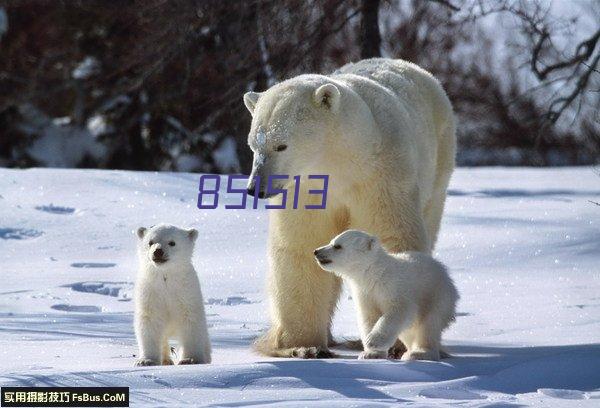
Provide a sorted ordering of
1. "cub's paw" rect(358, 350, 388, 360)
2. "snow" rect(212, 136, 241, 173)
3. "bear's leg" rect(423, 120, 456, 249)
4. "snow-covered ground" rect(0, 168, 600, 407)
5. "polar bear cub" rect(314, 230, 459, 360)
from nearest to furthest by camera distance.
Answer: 1. "snow-covered ground" rect(0, 168, 600, 407)
2. "cub's paw" rect(358, 350, 388, 360)
3. "polar bear cub" rect(314, 230, 459, 360)
4. "bear's leg" rect(423, 120, 456, 249)
5. "snow" rect(212, 136, 241, 173)

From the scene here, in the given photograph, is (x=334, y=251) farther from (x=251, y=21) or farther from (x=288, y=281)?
(x=251, y=21)

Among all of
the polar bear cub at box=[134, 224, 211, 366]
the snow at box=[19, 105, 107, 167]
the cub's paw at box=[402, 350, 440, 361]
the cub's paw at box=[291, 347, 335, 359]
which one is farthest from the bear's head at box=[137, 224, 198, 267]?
the snow at box=[19, 105, 107, 167]

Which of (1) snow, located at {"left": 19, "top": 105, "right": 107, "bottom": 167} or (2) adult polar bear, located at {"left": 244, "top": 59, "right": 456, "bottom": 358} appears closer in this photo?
(2) adult polar bear, located at {"left": 244, "top": 59, "right": 456, "bottom": 358}

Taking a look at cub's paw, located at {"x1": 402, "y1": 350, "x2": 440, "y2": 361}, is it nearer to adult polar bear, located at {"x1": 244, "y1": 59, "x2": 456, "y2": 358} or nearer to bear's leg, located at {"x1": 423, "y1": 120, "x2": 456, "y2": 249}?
adult polar bear, located at {"x1": 244, "y1": 59, "x2": 456, "y2": 358}

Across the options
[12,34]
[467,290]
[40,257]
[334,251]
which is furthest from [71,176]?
[12,34]

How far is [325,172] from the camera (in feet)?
19.1

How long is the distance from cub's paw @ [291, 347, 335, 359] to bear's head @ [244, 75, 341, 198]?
880 mm

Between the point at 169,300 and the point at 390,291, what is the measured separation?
98cm

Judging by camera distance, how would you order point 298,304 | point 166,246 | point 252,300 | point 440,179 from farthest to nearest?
point 252,300, point 440,179, point 298,304, point 166,246

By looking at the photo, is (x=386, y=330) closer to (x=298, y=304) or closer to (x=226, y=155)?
(x=298, y=304)

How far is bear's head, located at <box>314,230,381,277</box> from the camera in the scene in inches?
214

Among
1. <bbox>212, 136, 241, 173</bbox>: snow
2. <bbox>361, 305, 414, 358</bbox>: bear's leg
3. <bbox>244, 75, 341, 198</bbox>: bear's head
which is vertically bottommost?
<bbox>361, 305, 414, 358</bbox>: bear's leg

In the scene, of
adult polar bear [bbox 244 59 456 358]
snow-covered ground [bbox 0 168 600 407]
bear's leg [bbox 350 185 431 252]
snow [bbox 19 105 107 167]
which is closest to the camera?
snow-covered ground [bbox 0 168 600 407]

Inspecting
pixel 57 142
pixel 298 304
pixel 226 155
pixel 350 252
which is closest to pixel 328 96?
pixel 350 252
